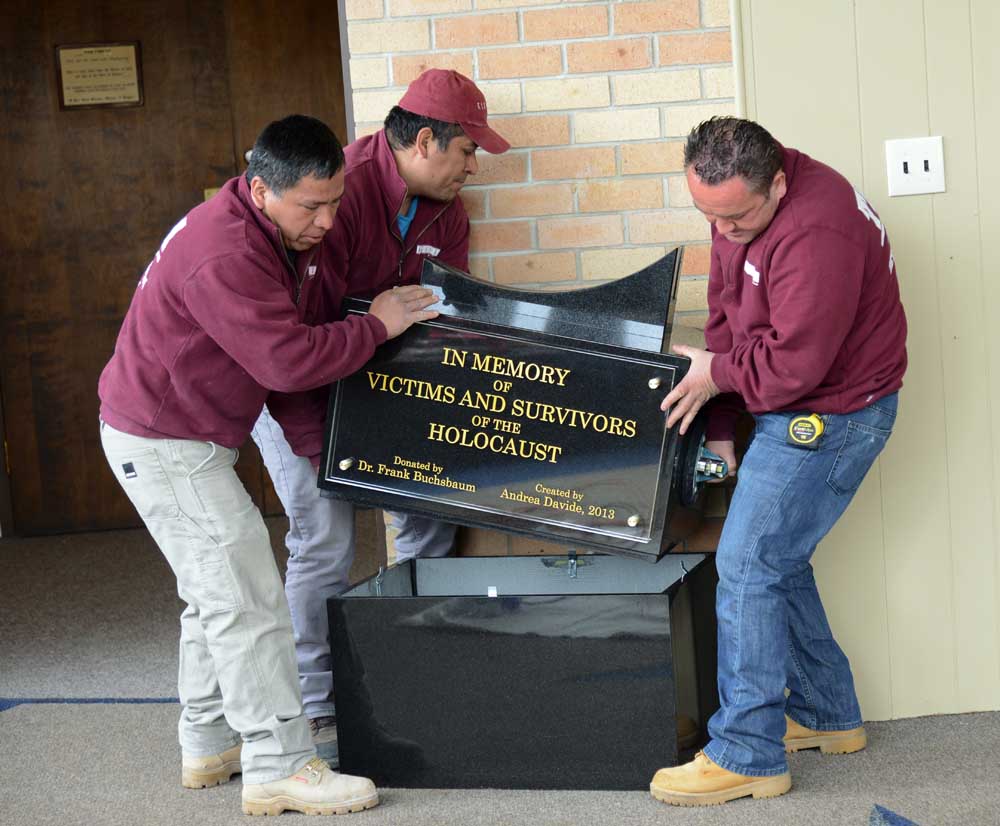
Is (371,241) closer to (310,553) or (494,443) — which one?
(494,443)

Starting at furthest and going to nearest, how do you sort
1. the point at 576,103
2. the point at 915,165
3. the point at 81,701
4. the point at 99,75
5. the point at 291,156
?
the point at 99,75
the point at 81,701
the point at 576,103
the point at 915,165
the point at 291,156

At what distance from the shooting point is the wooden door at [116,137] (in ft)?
16.7

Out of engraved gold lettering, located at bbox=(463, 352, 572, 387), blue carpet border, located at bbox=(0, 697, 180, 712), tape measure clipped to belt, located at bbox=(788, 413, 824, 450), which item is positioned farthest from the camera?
blue carpet border, located at bbox=(0, 697, 180, 712)

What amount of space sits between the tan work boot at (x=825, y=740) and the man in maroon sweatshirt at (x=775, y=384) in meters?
0.22

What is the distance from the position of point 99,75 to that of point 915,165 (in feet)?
12.0

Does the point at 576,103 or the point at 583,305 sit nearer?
the point at 583,305

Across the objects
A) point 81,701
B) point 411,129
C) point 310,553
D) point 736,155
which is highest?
point 411,129

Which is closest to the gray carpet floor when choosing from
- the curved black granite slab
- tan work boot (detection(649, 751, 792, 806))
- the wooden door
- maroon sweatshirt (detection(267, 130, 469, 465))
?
tan work boot (detection(649, 751, 792, 806))

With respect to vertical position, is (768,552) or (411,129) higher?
(411,129)

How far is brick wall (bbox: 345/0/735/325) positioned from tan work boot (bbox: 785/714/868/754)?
897 millimetres

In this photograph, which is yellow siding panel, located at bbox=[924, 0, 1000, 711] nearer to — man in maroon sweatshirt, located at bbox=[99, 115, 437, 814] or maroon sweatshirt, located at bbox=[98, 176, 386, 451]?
man in maroon sweatshirt, located at bbox=[99, 115, 437, 814]

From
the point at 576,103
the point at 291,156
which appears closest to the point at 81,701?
the point at 291,156

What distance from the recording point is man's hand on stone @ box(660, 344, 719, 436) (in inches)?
91.4

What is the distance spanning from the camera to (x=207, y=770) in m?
2.55
